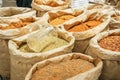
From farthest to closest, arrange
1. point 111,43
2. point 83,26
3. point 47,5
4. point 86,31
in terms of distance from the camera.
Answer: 1. point 47,5
2. point 83,26
3. point 86,31
4. point 111,43

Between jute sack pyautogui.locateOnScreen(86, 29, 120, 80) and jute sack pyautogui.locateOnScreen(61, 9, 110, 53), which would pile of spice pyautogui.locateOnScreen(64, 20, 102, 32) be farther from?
jute sack pyautogui.locateOnScreen(86, 29, 120, 80)

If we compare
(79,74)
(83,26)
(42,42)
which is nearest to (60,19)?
(83,26)

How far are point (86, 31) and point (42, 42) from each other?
1.27 feet

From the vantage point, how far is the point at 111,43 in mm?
1823

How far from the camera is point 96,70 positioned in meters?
1.52

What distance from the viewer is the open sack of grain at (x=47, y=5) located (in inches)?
100.0

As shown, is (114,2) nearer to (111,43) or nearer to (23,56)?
(111,43)

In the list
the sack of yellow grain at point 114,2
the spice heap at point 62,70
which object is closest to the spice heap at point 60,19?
the spice heap at point 62,70

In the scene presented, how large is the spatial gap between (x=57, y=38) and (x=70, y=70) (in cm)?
47

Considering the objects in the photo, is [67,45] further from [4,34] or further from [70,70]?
[4,34]

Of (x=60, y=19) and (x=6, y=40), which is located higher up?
(x=60, y=19)

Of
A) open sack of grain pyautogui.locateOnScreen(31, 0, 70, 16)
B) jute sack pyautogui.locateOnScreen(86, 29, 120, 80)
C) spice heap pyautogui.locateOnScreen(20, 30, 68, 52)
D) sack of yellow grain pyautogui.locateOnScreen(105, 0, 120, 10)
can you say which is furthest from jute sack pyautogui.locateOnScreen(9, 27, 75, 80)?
sack of yellow grain pyautogui.locateOnScreen(105, 0, 120, 10)

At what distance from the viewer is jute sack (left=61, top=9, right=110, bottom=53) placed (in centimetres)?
197

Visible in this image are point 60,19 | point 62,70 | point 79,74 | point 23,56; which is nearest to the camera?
point 79,74
